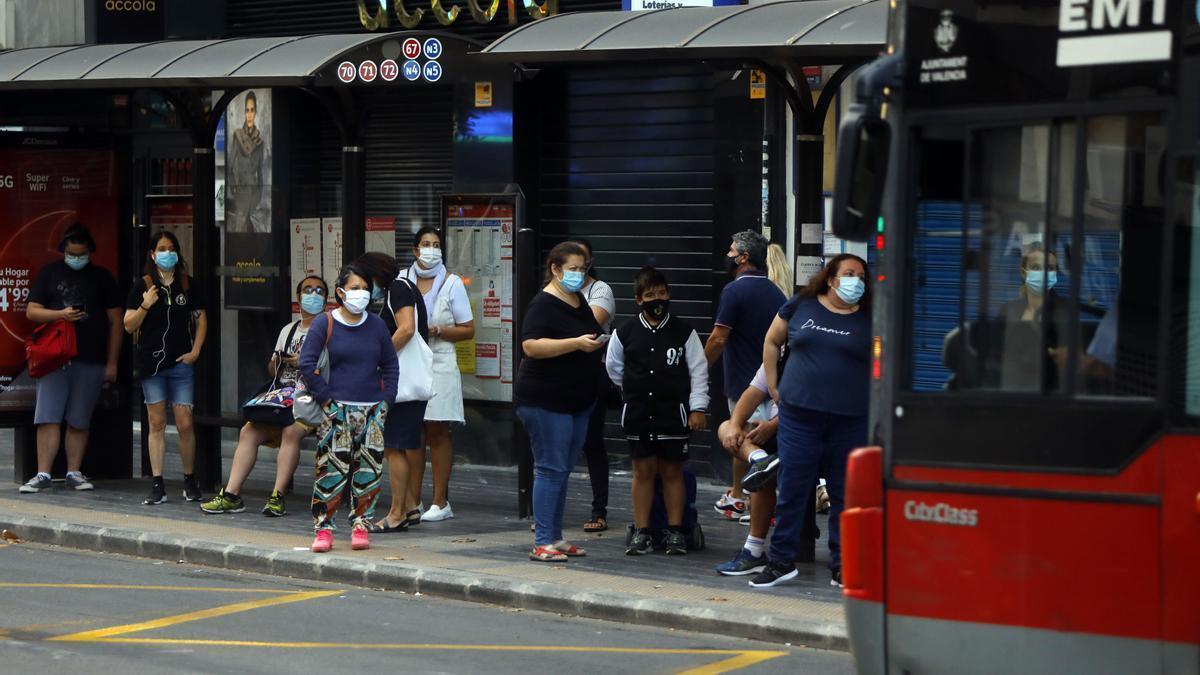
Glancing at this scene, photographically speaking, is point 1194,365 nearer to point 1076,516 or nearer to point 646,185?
point 1076,516

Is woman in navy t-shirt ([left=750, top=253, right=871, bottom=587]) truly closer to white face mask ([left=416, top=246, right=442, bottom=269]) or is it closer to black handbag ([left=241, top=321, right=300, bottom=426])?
white face mask ([left=416, top=246, right=442, bottom=269])

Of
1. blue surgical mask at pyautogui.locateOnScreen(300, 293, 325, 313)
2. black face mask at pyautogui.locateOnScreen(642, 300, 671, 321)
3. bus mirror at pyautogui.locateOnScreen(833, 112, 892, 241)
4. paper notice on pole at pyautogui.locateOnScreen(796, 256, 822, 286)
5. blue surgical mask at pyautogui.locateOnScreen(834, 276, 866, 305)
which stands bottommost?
blue surgical mask at pyautogui.locateOnScreen(300, 293, 325, 313)

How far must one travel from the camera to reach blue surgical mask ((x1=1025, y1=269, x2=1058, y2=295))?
5465 millimetres

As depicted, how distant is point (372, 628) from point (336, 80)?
170 inches

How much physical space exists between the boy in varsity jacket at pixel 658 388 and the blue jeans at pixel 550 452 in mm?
313

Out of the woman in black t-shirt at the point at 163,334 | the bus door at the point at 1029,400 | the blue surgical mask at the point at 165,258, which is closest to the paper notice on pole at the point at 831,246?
the woman in black t-shirt at the point at 163,334

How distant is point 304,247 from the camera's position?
53.6ft

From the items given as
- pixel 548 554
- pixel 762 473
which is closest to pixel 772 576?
pixel 762 473

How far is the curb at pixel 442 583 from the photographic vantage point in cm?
870

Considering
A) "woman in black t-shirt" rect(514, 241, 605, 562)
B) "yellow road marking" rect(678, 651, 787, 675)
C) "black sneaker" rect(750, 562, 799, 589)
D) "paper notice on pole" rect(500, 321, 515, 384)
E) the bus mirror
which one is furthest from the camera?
"paper notice on pole" rect(500, 321, 515, 384)

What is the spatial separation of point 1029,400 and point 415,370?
21.1 feet

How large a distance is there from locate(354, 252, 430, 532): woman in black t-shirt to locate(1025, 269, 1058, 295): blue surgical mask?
6.38m

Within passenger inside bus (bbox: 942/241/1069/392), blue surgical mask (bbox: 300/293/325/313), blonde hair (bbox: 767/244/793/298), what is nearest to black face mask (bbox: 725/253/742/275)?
blonde hair (bbox: 767/244/793/298)

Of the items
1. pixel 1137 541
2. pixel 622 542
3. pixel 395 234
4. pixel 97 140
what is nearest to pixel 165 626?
pixel 622 542
